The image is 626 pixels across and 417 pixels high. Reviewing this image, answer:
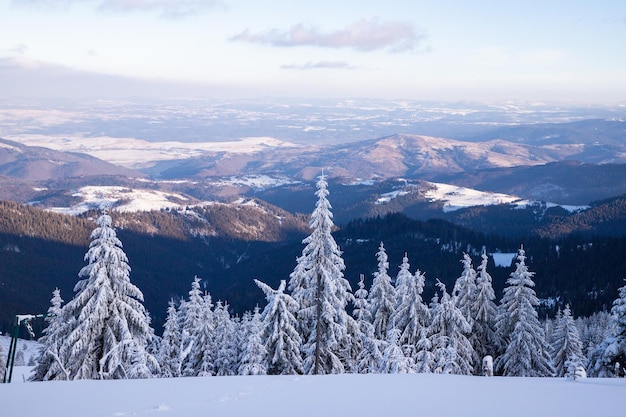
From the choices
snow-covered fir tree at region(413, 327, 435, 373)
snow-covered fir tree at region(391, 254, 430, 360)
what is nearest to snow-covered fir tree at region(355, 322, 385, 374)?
snow-covered fir tree at region(413, 327, 435, 373)

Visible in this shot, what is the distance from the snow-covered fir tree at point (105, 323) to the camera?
25578 millimetres

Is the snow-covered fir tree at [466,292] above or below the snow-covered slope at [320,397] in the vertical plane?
below

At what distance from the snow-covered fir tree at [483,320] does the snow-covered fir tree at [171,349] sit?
22282mm

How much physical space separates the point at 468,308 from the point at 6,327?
123585mm

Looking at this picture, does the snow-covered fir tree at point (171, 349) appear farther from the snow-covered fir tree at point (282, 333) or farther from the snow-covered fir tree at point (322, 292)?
the snow-covered fir tree at point (322, 292)

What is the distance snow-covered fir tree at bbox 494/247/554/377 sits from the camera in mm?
37469

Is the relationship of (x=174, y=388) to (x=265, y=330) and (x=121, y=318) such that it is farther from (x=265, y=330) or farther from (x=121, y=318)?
(x=265, y=330)

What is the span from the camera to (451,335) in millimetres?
37562

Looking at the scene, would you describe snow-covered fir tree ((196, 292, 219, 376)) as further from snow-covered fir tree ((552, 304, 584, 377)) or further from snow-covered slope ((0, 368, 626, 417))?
snow-covered fir tree ((552, 304, 584, 377))

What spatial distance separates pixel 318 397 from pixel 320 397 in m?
0.05

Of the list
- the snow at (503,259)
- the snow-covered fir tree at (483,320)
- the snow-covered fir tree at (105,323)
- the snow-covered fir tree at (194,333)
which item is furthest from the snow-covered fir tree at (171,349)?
the snow at (503,259)

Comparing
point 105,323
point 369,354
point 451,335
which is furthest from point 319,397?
point 451,335

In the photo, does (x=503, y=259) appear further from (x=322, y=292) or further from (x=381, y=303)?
(x=322, y=292)

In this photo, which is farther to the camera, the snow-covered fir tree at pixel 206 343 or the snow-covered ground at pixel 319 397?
the snow-covered fir tree at pixel 206 343
